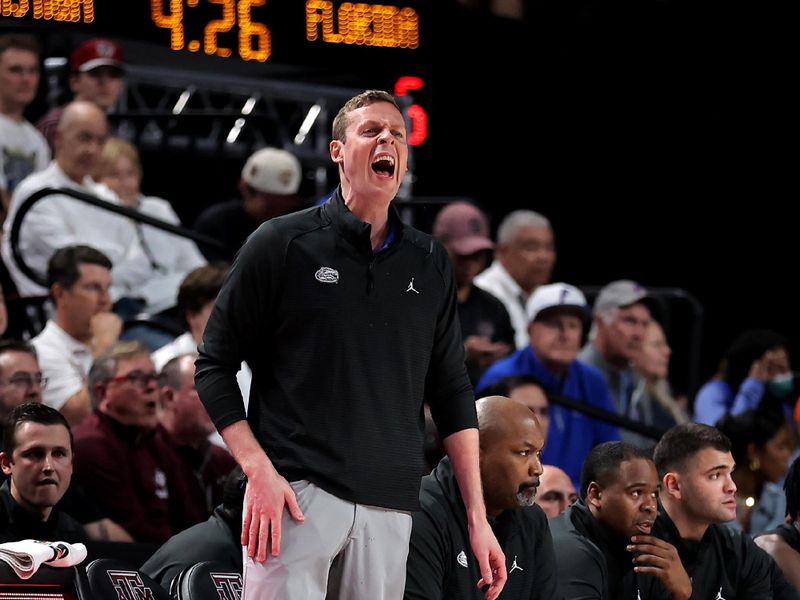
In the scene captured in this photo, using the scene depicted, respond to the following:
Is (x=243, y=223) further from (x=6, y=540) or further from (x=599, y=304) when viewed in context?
(x=6, y=540)

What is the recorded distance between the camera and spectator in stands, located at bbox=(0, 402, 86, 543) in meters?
4.96

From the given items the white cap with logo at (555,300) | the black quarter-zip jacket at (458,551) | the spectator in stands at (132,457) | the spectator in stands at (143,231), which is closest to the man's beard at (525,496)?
the black quarter-zip jacket at (458,551)

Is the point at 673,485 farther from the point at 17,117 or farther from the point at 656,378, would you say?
the point at 17,117

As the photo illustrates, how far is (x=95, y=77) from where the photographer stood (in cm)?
908

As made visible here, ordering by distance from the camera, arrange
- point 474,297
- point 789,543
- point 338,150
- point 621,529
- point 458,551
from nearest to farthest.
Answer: point 338,150 < point 458,551 < point 621,529 < point 789,543 < point 474,297

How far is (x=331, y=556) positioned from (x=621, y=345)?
5071 mm

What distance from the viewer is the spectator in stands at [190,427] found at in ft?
20.6

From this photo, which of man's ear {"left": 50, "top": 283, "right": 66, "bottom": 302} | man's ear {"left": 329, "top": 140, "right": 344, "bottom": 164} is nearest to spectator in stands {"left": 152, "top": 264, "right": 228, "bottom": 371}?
man's ear {"left": 50, "top": 283, "right": 66, "bottom": 302}

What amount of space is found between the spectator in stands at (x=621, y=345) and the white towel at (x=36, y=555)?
419 cm

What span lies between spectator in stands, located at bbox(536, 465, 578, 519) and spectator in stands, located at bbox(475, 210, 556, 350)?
233 cm

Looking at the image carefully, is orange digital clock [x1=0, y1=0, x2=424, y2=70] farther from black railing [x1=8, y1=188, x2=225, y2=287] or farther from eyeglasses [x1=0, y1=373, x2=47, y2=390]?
eyeglasses [x1=0, y1=373, x2=47, y2=390]

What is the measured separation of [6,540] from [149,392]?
1.27 metres

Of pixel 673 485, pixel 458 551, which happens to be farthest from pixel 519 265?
pixel 458 551

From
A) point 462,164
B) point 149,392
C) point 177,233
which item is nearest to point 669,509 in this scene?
point 149,392
